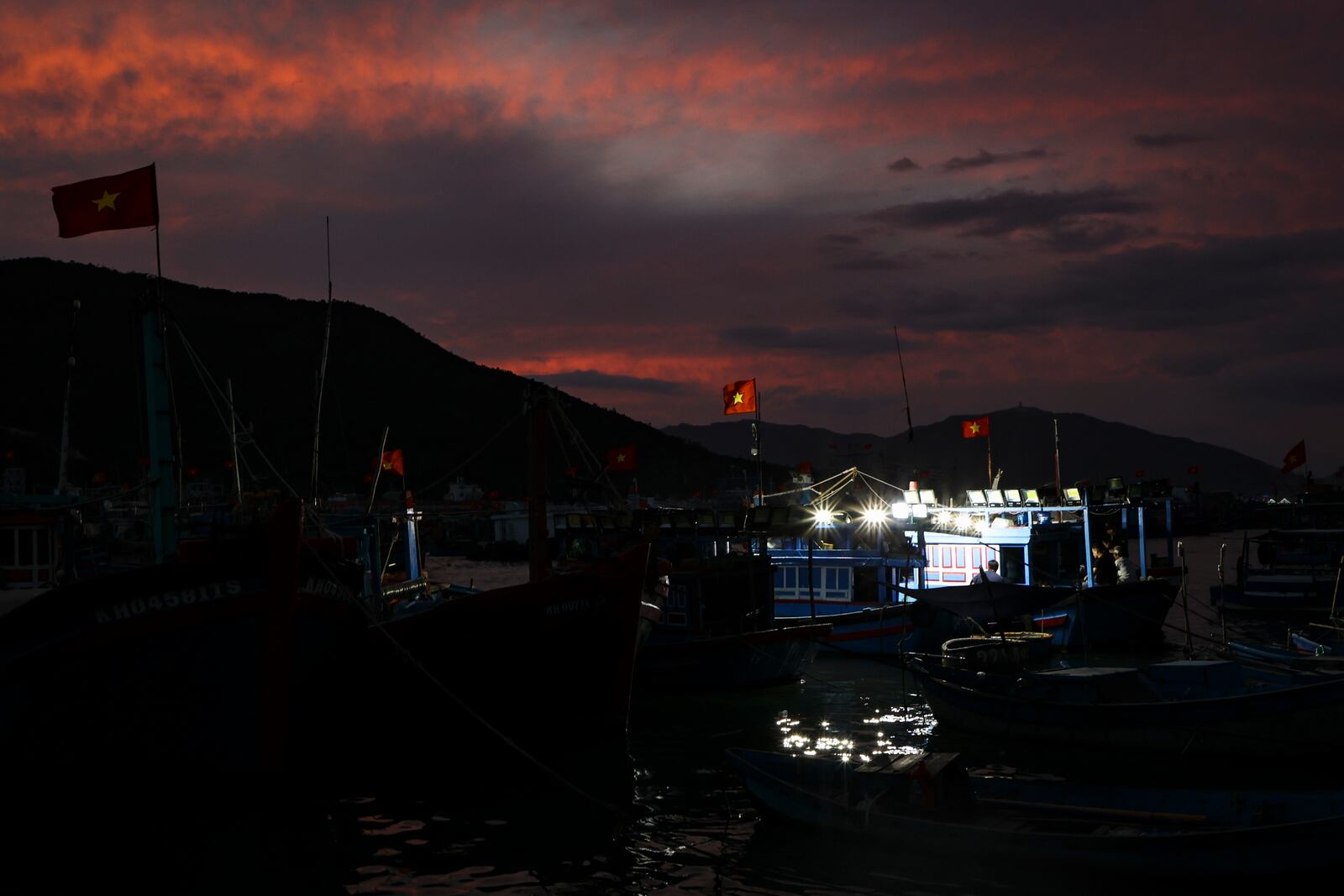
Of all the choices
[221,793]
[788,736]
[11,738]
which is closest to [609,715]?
[788,736]

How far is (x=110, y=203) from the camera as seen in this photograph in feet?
68.7

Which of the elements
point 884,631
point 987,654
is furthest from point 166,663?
point 884,631

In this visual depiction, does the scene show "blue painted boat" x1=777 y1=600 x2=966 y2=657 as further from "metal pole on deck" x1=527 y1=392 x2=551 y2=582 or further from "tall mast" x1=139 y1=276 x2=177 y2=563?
"tall mast" x1=139 y1=276 x2=177 y2=563

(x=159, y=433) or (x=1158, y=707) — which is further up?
(x=159, y=433)

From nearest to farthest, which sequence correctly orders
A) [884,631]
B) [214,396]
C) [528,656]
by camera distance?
[528,656] → [884,631] → [214,396]

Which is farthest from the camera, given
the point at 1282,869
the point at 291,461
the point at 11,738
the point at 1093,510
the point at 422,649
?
the point at 291,461

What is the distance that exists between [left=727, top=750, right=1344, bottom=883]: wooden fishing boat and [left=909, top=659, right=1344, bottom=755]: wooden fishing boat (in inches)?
249

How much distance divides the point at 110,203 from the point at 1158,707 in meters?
23.2

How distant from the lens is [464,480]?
194750 mm

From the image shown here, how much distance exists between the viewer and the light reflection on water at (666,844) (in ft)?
48.6

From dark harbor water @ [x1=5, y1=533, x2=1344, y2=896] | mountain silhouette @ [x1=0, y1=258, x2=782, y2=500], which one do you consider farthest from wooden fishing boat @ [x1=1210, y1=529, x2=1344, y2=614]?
mountain silhouette @ [x1=0, y1=258, x2=782, y2=500]

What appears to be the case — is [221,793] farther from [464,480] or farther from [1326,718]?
[464,480]

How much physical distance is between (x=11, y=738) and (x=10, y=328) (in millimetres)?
184136

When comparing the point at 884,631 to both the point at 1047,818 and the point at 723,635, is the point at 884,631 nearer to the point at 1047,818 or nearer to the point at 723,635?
the point at 723,635
